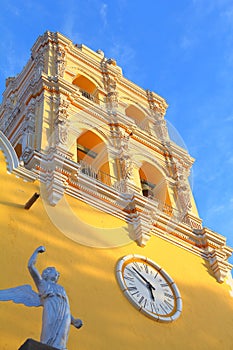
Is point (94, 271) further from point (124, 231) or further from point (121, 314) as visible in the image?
point (124, 231)

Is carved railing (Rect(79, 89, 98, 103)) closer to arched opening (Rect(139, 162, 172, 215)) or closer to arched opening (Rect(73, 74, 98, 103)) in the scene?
arched opening (Rect(73, 74, 98, 103))

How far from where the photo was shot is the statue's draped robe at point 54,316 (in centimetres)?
706

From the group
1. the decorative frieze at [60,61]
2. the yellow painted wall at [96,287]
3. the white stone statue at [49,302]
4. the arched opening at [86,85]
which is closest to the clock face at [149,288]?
the yellow painted wall at [96,287]

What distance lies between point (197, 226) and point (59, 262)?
17.9ft

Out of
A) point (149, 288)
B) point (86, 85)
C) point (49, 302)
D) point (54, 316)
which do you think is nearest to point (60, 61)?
point (86, 85)

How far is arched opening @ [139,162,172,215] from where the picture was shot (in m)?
16.4

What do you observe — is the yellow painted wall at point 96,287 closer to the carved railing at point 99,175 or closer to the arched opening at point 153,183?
the carved railing at point 99,175

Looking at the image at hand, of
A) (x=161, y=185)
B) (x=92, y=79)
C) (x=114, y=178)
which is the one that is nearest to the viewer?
(x=114, y=178)

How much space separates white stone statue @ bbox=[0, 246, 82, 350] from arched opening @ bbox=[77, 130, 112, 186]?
7.29m

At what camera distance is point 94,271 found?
36.9 feet

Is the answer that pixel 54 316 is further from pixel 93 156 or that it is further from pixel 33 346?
pixel 93 156

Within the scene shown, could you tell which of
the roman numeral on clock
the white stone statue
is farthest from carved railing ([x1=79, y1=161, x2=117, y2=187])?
the white stone statue

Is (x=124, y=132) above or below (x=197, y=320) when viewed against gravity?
above

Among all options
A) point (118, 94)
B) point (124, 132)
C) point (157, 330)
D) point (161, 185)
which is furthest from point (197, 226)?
point (118, 94)
